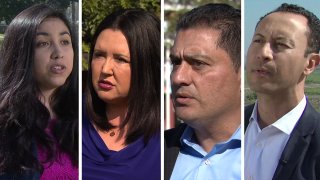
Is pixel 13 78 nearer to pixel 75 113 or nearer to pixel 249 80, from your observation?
pixel 75 113

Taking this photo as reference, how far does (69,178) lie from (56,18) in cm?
106

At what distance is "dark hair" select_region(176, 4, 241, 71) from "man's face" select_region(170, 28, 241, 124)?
30 mm

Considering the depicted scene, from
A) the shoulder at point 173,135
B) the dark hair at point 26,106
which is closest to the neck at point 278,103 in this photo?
the shoulder at point 173,135

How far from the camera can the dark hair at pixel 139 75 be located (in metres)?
3.04

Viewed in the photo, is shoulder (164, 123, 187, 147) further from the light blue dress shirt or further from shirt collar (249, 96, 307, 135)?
shirt collar (249, 96, 307, 135)

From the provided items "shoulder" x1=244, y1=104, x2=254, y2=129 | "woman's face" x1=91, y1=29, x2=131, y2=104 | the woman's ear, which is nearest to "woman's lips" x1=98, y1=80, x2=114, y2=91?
"woman's face" x1=91, y1=29, x2=131, y2=104

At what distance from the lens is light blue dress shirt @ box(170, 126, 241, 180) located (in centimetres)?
297

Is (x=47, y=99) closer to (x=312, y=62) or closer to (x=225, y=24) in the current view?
(x=225, y=24)

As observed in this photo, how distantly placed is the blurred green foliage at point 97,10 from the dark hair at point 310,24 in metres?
0.80

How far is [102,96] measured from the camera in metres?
3.13

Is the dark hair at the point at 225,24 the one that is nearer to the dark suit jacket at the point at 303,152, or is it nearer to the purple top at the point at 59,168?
the dark suit jacket at the point at 303,152

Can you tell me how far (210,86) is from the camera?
2.91 metres

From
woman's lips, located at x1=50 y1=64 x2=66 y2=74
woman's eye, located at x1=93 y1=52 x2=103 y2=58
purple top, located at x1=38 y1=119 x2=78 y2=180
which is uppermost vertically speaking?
woman's eye, located at x1=93 y1=52 x2=103 y2=58

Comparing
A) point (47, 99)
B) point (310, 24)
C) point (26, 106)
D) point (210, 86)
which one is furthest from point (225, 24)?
point (26, 106)
